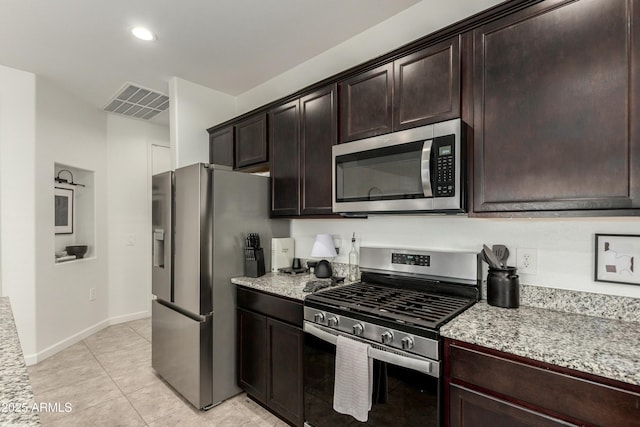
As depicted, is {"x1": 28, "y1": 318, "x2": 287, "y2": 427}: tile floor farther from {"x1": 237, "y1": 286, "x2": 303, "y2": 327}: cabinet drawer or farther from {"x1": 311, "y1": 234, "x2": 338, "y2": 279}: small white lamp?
{"x1": 311, "y1": 234, "x2": 338, "y2": 279}: small white lamp

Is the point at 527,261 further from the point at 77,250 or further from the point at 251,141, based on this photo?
the point at 77,250

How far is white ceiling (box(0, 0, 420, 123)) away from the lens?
7.02ft

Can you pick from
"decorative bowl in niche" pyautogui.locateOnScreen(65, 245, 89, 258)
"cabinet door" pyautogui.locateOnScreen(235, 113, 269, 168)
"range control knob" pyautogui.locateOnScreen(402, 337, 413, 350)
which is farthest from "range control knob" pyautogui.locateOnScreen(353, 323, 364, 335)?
"decorative bowl in niche" pyautogui.locateOnScreen(65, 245, 89, 258)

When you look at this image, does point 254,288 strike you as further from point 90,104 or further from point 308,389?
point 90,104

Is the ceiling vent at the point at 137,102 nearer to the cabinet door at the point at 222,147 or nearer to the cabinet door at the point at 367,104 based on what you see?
the cabinet door at the point at 222,147

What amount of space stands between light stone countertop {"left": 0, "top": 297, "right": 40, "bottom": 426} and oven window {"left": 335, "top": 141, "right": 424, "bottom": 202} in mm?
1614

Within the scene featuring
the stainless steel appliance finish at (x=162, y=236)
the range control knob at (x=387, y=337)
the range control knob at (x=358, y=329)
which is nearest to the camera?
the range control knob at (x=387, y=337)

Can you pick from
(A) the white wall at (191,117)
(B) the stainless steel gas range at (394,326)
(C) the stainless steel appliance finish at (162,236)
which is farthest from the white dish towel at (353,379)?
(A) the white wall at (191,117)

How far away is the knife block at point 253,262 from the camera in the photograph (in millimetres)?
2436

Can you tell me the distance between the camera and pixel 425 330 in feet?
4.43

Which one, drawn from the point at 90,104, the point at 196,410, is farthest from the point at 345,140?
the point at 90,104

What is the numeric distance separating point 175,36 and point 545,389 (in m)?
3.09

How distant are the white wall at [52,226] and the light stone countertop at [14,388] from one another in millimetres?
2532

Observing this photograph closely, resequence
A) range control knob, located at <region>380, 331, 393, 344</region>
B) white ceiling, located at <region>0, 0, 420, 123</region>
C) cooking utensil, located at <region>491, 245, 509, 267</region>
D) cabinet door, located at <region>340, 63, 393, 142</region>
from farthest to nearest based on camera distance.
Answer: white ceiling, located at <region>0, 0, 420, 123</region> → cabinet door, located at <region>340, 63, 393, 142</region> → cooking utensil, located at <region>491, 245, 509, 267</region> → range control knob, located at <region>380, 331, 393, 344</region>
